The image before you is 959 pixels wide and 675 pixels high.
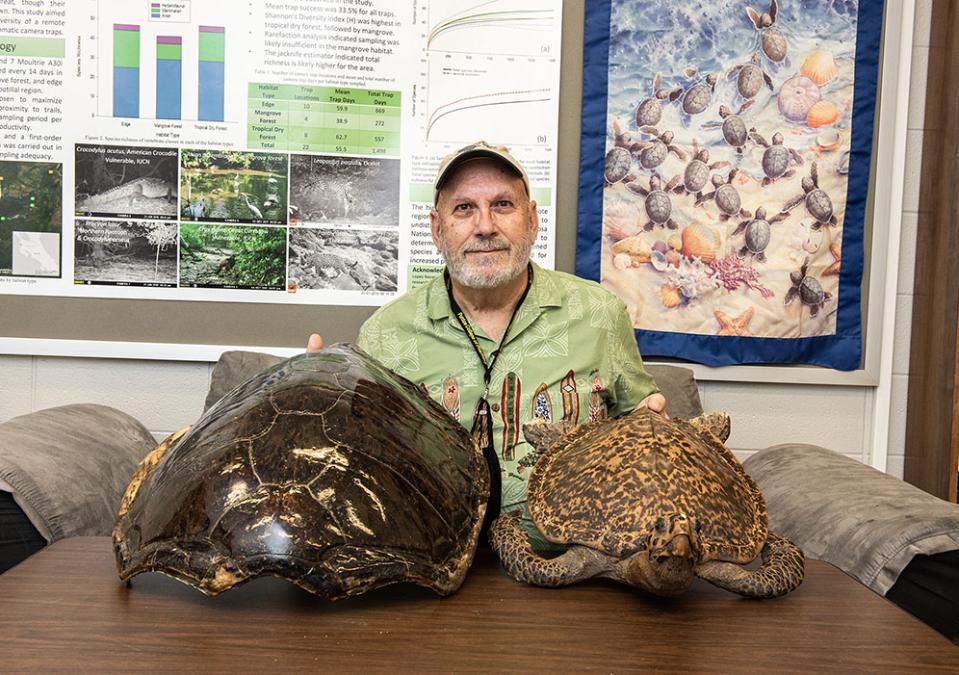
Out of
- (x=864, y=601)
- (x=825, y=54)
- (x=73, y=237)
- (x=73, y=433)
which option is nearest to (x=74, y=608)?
(x=864, y=601)

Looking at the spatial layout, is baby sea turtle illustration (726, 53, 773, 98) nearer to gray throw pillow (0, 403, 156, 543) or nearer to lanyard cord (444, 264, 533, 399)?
lanyard cord (444, 264, 533, 399)

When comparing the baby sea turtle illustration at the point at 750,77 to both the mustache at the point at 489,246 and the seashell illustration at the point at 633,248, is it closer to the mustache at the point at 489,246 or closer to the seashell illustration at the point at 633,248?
the seashell illustration at the point at 633,248

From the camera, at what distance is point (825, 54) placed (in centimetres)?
261

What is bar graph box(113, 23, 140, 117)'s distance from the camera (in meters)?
2.51

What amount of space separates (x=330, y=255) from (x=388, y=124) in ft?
1.52

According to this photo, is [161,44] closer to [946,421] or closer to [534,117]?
[534,117]

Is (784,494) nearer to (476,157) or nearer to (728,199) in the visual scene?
(728,199)

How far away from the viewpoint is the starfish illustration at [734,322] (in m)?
2.64

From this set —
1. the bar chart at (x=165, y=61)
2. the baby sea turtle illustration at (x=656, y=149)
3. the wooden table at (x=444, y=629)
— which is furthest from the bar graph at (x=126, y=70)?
the wooden table at (x=444, y=629)

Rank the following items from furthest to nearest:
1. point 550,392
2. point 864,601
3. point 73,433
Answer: point 73,433 → point 550,392 → point 864,601

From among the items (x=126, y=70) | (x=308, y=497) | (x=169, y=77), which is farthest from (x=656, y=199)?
(x=308, y=497)

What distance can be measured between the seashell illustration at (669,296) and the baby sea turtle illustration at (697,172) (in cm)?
31

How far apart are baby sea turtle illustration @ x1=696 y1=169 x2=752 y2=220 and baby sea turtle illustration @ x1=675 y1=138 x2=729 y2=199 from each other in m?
0.03

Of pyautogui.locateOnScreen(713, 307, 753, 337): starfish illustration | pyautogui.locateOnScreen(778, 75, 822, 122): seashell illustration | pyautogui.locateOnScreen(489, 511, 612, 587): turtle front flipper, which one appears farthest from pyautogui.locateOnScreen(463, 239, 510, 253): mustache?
pyautogui.locateOnScreen(778, 75, 822, 122): seashell illustration
